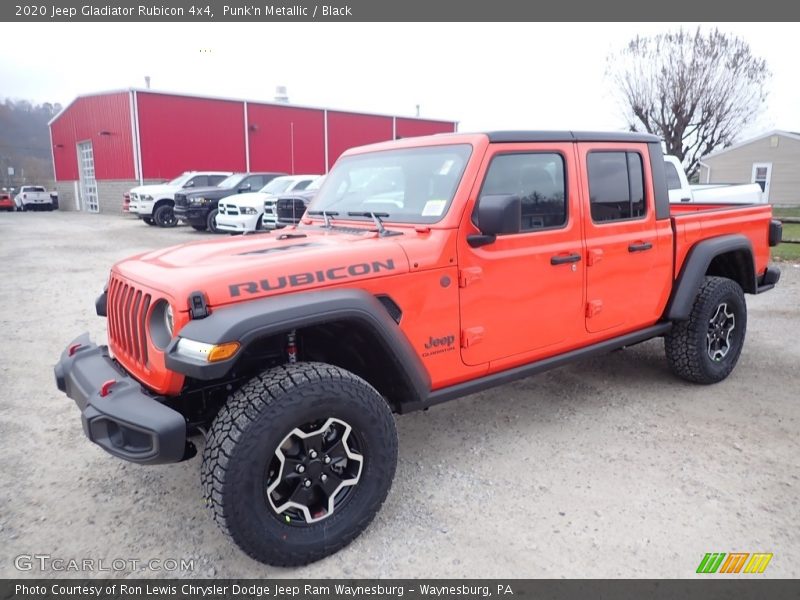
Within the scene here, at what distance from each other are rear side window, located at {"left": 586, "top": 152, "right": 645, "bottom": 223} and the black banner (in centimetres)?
217

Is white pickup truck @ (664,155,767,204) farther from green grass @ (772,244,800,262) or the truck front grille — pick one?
the truck front grille

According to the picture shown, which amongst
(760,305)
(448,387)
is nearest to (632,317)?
(448,387)

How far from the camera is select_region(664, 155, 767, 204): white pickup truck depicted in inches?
372

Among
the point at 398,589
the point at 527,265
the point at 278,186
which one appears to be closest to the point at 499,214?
the point at 527,265

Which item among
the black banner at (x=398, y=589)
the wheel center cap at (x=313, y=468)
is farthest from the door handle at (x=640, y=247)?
the wheel center cap at (x=313, y=468)

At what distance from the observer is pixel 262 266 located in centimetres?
262

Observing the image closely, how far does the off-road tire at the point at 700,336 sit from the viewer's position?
4.42 m

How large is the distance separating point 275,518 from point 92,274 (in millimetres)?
8478

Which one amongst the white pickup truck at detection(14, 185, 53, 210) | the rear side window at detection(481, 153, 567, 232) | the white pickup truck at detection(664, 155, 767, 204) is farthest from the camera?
the white pickup truck at detection(14, 185, 53, 210)

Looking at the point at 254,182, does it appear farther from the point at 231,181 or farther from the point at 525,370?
the point at 525,370

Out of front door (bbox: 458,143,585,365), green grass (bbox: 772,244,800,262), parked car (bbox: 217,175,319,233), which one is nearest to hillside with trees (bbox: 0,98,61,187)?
parked car (bbox: 217,175,319,233)

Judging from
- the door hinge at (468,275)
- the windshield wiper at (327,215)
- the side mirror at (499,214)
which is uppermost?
the side mirror at (499,214)

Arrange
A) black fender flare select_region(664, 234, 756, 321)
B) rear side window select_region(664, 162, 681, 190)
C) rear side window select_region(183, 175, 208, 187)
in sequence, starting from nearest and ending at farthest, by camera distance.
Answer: black fender flare select_region(664, 234, 756, 321)
rear side window select_region(664, 162, 681, 190)
rear side window select_region(183, 175, 208, 187)

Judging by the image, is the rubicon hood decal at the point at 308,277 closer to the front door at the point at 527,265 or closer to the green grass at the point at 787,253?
the front door at the point at 527,265
